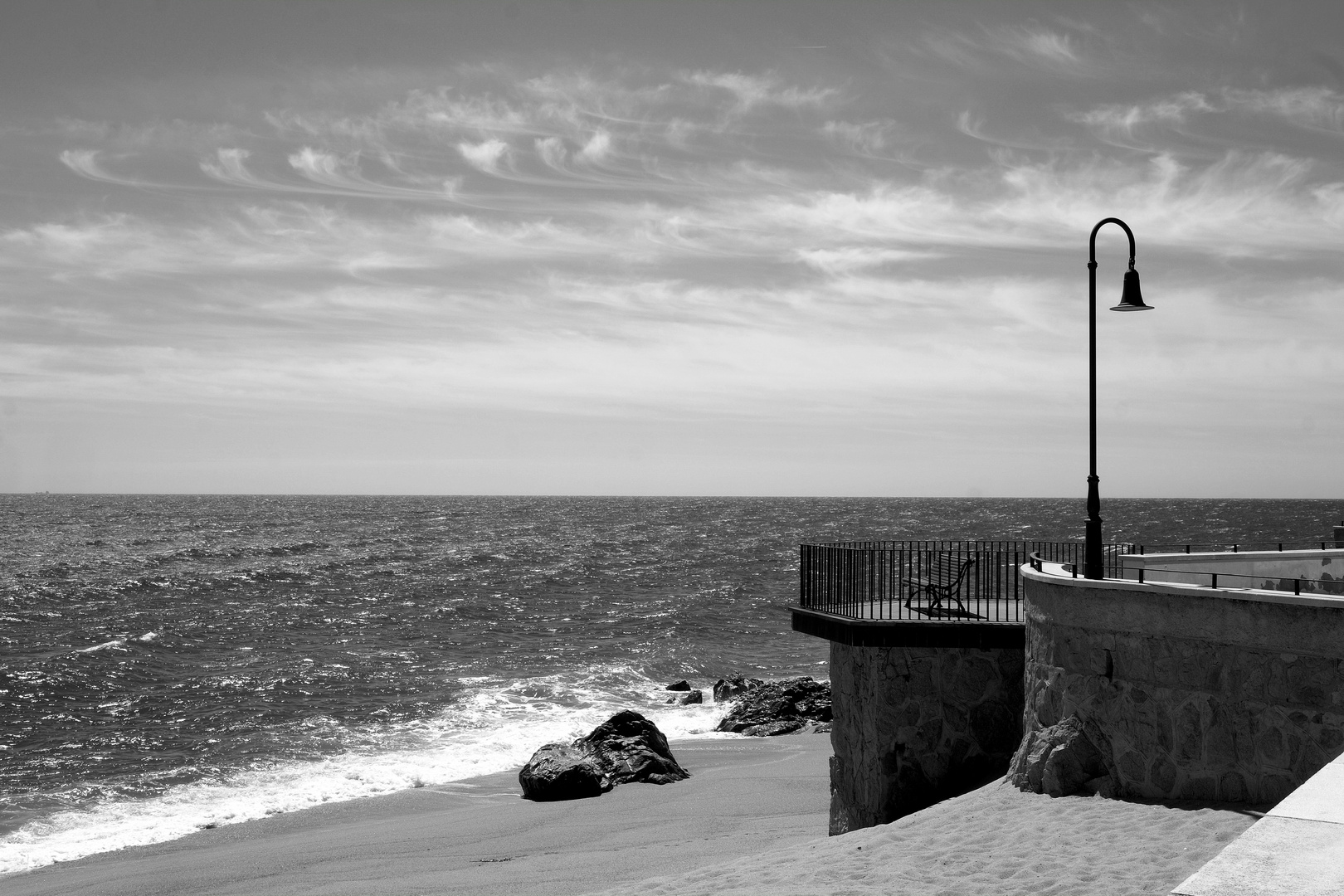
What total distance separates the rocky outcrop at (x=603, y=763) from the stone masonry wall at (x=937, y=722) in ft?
26.3

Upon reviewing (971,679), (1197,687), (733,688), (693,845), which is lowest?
(733,688)

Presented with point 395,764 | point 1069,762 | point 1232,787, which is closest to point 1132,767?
point 1069,762

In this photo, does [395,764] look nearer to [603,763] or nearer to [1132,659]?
[603,763]

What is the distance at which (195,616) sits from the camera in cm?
4469

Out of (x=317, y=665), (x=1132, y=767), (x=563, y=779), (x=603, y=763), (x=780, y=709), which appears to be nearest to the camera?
(x=1132, y=767)

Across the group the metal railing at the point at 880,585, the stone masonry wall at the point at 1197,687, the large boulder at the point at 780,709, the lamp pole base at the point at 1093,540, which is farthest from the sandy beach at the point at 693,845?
the metal railing at the point at 880,585

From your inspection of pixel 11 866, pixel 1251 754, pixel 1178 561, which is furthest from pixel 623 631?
pixel 1251 754

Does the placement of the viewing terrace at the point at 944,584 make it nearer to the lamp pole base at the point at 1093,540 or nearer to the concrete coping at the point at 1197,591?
the lamp pole base at the point at 1093,540

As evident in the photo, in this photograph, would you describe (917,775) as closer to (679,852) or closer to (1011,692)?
(1011,692)

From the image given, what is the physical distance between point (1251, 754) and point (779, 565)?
61621 mm

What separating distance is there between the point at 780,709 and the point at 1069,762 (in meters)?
16.8

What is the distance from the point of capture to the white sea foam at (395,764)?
1838 centimetres

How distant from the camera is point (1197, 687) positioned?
32.1 feet

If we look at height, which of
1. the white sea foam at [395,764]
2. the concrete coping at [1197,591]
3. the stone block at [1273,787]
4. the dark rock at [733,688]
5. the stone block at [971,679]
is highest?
the concrete coping at [1197,591]
